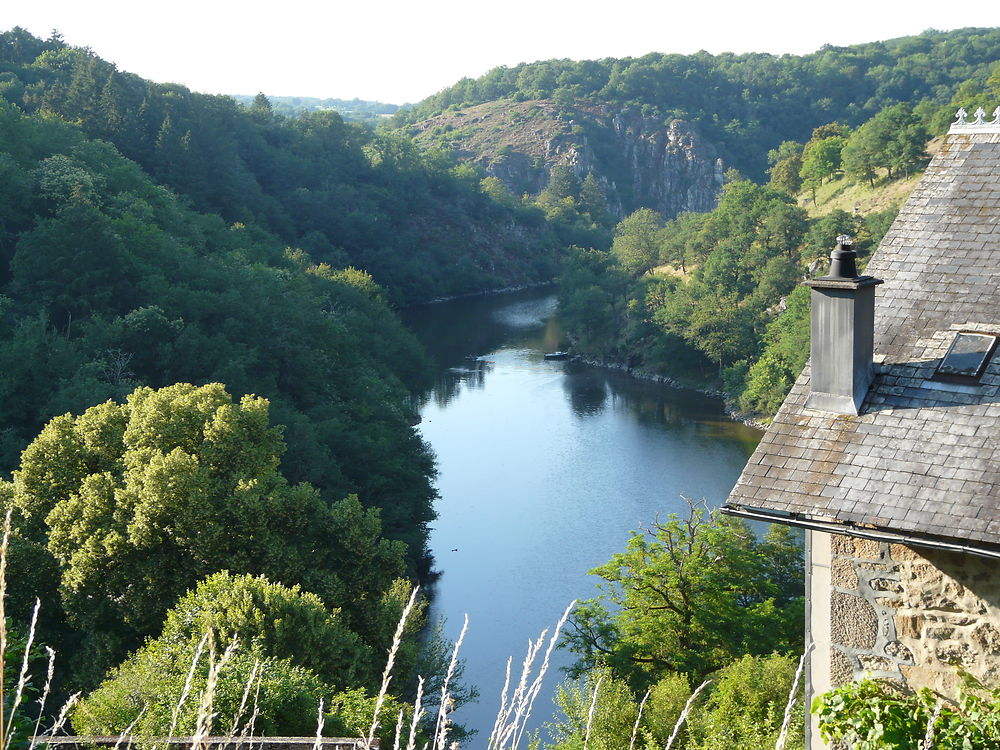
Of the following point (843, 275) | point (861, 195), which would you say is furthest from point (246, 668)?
point (861, 195)

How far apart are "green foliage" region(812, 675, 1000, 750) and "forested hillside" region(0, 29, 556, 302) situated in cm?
5140

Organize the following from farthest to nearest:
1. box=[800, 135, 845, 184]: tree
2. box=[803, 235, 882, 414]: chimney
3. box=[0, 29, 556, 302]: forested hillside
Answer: box=[800, 135, 845, 184]: tree → box=[0, 29, 556, 302]: forested hillside → box=[803, 235, 882, 414]: chimney

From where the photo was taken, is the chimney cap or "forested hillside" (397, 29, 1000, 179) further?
"forested hillside" (397, 29, 1000, 179)

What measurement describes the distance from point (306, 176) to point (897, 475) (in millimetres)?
70985

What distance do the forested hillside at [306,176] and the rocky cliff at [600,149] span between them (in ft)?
91.4

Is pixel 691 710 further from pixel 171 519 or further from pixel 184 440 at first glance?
pixel 184 440

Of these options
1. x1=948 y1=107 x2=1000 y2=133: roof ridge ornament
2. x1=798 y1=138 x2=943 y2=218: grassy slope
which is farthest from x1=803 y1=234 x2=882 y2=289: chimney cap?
x1=798 y1=138 x2=943 y2=218: grassy slope

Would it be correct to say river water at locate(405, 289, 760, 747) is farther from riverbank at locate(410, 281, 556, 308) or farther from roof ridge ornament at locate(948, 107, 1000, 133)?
riverbank at locate(410, 281, 556, 308)

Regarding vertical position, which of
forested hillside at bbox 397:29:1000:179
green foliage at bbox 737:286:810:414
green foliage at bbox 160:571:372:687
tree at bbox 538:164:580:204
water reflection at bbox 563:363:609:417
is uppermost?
forested hillside at bbox 397:29:1000:179

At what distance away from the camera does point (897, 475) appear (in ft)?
18.4

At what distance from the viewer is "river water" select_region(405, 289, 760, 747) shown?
24672mm

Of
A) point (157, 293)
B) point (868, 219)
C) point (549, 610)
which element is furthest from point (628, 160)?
point (549, 610)

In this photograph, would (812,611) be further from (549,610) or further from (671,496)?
(671,496)

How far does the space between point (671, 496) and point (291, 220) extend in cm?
4090
